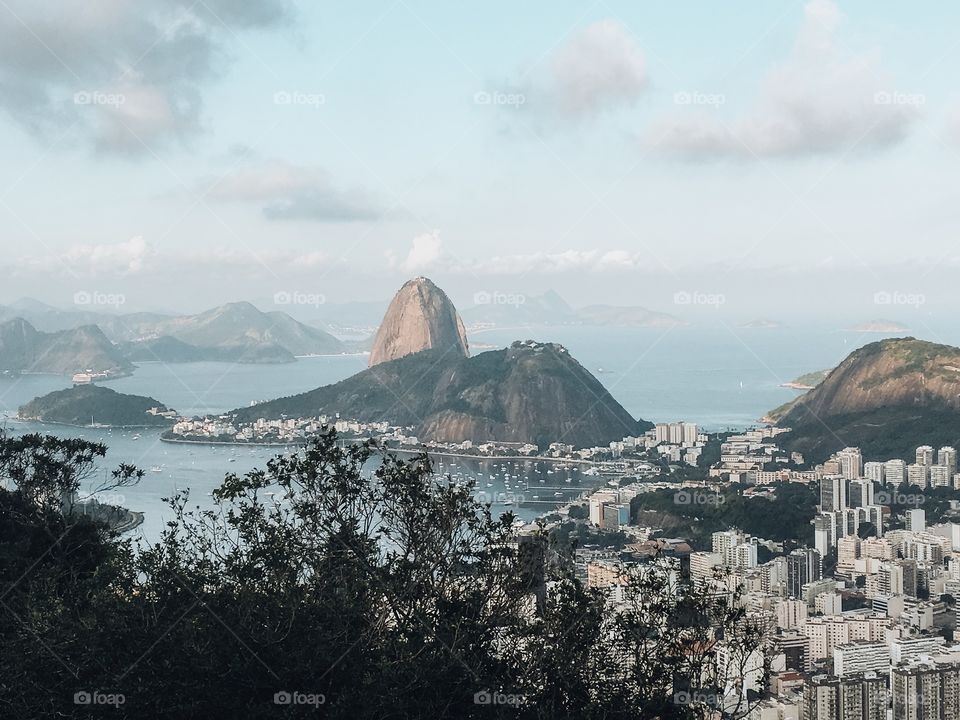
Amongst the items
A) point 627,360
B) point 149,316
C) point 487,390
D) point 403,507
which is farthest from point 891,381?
point 149,316

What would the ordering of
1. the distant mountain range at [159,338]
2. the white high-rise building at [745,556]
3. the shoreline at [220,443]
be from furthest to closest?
the distant mountain range at [159,338] → the shoreline at [220,443] → the white high-rise building at [745,556]

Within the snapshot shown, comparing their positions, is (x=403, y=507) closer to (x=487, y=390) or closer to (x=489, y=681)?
(x=489, y=681)

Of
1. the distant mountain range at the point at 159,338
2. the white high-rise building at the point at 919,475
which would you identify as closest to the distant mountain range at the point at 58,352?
the distant mountain range at the point at 159,338

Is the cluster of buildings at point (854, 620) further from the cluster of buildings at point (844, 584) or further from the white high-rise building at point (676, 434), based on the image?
the white high-rise building at point (676, 434)
